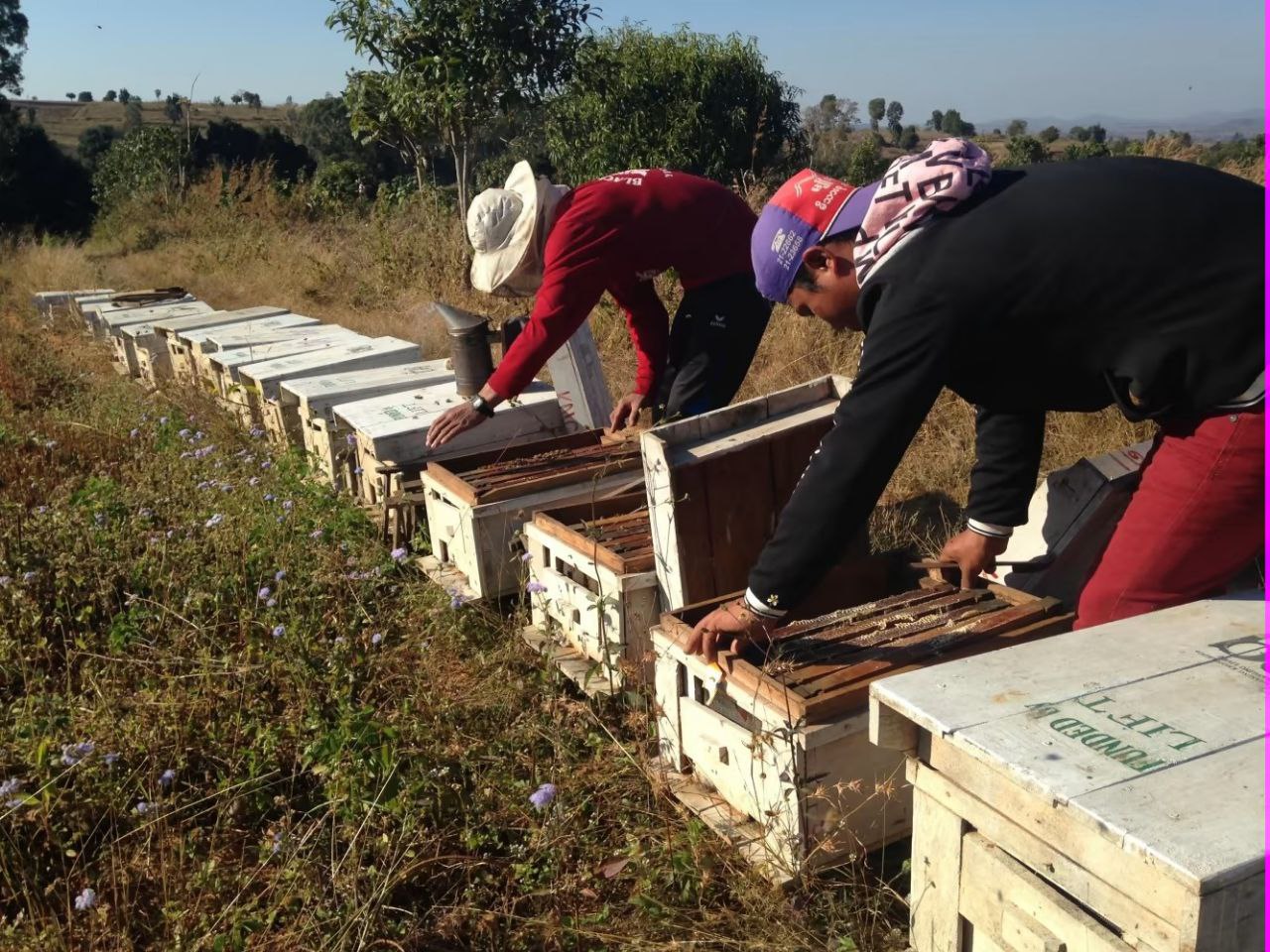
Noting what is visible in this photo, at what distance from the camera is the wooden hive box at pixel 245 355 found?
5.88m

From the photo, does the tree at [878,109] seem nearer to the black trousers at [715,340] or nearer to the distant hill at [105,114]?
the distant hill at [105,114]

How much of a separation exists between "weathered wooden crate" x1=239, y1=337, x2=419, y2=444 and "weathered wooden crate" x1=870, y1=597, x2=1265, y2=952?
13.6 ft

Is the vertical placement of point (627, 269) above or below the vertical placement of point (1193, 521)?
above

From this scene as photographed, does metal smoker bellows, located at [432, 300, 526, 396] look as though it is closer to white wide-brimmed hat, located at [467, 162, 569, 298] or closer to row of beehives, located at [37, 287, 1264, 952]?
white wide-brimmed hat, located at [467, 162, 569, 298]

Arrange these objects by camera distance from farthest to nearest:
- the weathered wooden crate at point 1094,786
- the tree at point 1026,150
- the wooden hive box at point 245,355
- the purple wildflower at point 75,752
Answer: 1. the tree at point 1026,150
2. the wooden hive box at point 245,355
3. the purple wildflower at point 75,752
4. the weathered wooden crate at point 1094,786

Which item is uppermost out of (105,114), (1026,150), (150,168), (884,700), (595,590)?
(105,114)

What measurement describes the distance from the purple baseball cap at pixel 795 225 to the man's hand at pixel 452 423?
1.78 metres

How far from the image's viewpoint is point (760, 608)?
2.27 m

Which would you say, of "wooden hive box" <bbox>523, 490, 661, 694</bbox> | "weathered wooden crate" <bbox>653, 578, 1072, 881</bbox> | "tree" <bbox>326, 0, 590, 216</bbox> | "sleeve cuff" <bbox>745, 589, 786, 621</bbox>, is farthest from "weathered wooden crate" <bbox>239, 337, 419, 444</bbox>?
"tree" <bbox>326, 0, 590, 216</bbox>

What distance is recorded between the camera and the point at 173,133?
71.8 feet

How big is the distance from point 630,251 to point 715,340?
51 centimetres

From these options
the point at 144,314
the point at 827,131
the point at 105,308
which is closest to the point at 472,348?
the point at 144,314

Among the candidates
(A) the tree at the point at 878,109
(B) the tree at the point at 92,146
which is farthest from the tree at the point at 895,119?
(B) the tree at the point at 92,146

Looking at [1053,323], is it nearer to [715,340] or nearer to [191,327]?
[715,340]
